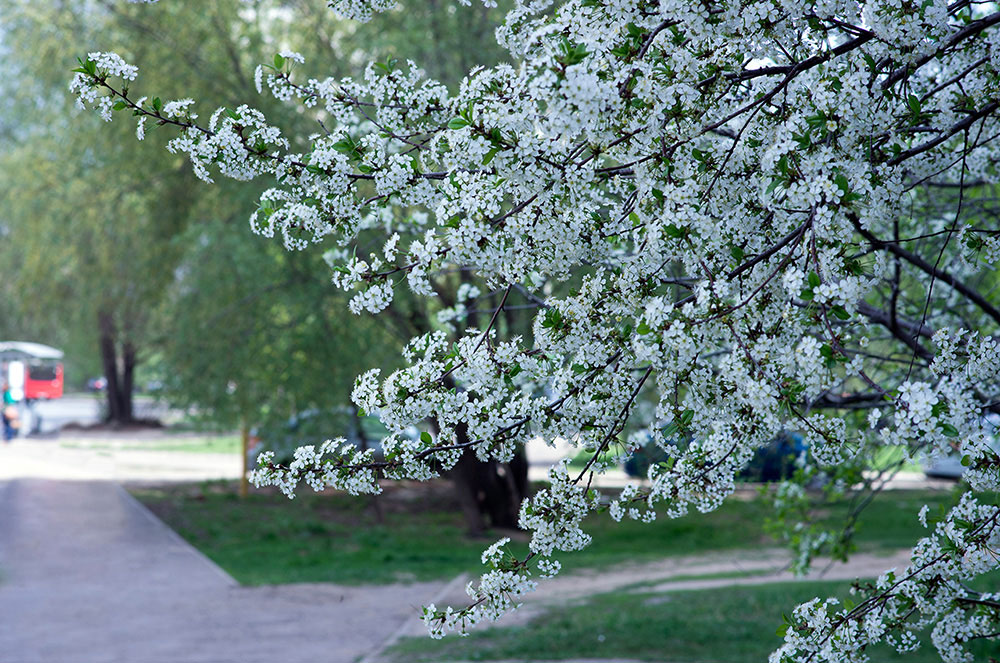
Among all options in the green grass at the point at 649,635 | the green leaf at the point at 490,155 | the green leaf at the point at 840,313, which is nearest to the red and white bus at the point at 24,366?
the green grass at the point at 649,635

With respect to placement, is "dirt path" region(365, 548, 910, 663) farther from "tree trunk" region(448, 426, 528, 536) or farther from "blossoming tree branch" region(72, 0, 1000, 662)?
"blossoming tree branch" region(72, 0, 1000, 662)

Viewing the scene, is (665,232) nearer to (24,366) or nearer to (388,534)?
(388,534)

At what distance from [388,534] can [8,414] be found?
1684cm

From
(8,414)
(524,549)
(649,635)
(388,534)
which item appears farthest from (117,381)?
(649,635)

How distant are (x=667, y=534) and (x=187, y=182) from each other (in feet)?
30.2

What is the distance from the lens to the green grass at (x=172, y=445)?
29.0 m

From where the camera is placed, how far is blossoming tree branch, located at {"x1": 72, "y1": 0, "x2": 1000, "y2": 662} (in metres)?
3.00

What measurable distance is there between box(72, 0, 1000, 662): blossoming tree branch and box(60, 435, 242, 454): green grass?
82.5 feet

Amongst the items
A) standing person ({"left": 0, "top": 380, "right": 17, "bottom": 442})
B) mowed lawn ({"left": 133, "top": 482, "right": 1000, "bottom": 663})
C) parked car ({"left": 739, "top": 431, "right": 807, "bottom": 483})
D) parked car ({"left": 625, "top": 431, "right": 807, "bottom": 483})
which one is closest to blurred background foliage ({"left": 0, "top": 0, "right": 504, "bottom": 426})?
mowed lawn ({"left": 133, "top": 482, "right": 1000, "bottom": 663})

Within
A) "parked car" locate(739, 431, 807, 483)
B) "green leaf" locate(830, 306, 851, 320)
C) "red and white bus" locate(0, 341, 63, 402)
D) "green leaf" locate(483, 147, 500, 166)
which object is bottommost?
"parked car" locate(739, 431, 807, 483)

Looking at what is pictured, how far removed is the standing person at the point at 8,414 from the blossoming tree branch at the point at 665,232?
1084 inches

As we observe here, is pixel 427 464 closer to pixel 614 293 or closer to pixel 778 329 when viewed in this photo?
pixel 614 293

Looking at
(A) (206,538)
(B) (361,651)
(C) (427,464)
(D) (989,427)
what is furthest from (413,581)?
(D) (989,427)

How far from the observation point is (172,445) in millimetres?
31234
